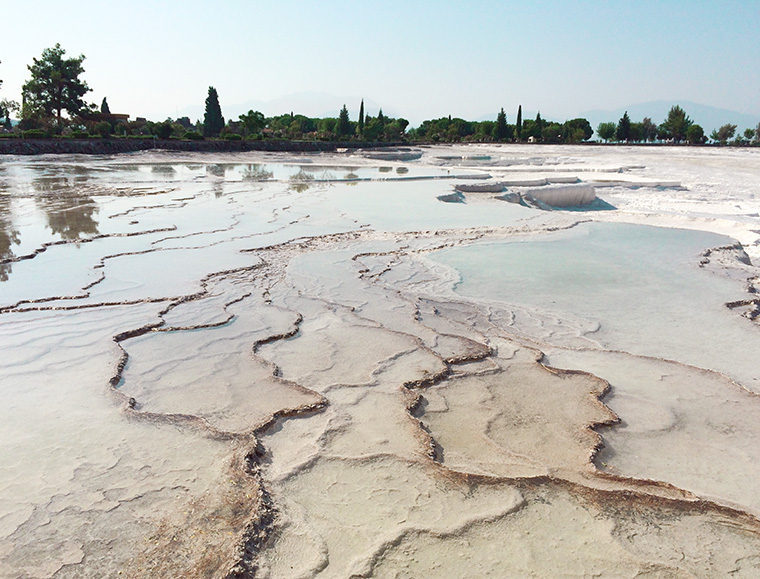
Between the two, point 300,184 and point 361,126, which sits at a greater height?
point 361,126

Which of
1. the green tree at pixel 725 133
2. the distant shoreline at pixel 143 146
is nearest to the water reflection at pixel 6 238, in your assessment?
the distant shoreline at pixel 143 146

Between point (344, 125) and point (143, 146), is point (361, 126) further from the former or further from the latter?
point (143, 146)

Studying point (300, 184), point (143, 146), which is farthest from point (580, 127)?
point (300, 184)

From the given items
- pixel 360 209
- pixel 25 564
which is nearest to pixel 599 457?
pixel 25 564

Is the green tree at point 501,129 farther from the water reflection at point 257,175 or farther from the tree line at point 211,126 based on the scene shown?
the water reflection at point 257,175

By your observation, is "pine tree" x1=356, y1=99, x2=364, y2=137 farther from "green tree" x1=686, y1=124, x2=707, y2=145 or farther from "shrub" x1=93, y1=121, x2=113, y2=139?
"green tree" x1=686, y1=124, x2=707, y2=145

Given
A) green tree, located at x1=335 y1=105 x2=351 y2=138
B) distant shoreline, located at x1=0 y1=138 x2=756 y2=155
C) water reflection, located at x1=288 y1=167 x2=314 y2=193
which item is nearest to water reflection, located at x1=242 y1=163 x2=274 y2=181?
water reflection, located at x1=288 y1=167 x2=314 y2=193
